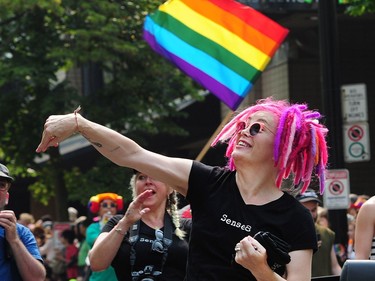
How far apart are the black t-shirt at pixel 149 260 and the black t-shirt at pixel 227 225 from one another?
1999 mm

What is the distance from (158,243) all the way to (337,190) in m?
7.19

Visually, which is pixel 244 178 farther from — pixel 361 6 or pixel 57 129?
pixel 361 6

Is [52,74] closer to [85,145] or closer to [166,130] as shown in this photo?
[166,130]

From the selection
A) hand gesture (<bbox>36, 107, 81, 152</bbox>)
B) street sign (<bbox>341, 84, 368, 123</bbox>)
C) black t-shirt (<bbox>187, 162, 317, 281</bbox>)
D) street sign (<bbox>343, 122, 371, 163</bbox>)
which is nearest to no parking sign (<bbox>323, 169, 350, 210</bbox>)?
street sign (<bbox>343, 122, 371, 163</bbox>)

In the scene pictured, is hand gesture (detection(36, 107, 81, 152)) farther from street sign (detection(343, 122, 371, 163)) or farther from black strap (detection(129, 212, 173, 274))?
street sign (detection(343, 122, 371, 163))

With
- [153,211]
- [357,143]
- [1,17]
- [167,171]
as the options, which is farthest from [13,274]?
[1,17]

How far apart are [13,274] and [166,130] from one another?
1639 cm

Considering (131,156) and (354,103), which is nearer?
(131,156)

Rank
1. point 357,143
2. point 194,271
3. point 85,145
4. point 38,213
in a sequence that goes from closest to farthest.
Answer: point 194,271, point 357,143, point 85,145, point 38,213

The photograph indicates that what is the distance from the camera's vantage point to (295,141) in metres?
4.66

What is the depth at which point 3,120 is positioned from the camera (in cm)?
2248

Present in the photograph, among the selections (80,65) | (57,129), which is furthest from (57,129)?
(80,65)

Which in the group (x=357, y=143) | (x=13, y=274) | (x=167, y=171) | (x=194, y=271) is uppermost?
(x=167, y=171)

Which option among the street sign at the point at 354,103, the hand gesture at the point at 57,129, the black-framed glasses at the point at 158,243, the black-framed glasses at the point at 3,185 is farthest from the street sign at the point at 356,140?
the hand gesture at the point at 57,129
